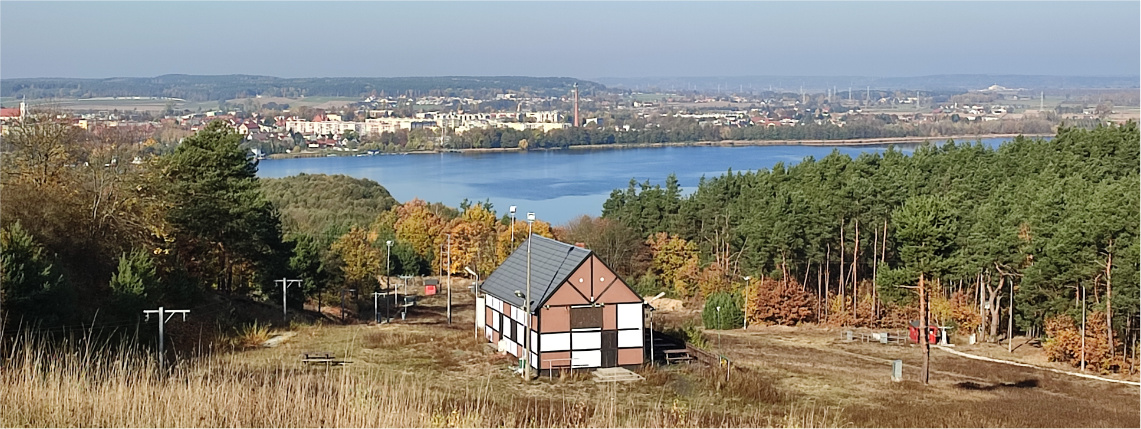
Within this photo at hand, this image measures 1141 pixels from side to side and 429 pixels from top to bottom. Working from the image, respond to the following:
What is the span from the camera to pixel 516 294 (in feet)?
52.2

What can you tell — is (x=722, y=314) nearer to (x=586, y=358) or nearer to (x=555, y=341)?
(x=586, y=358)

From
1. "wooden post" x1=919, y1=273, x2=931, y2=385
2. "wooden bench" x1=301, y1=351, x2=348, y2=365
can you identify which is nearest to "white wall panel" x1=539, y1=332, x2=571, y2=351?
"wooden bench" x1=301, y1=351, x2=348, y2=365

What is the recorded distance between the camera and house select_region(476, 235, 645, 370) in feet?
52.5

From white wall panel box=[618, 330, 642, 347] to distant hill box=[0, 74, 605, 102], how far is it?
72204 millimetres

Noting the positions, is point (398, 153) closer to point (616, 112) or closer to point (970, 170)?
point (616, 112)

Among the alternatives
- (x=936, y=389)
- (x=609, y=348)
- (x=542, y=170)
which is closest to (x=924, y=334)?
(x=936, y=389)

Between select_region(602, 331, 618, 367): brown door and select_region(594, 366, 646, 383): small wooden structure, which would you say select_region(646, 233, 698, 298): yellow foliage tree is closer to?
select_region(602, 331, 618, 367): brown door

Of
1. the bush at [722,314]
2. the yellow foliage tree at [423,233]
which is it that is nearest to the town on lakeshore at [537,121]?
the yellow foliage tree at [423,233]

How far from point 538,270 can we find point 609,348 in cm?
169

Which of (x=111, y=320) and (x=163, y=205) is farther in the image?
(x=163, y=205)

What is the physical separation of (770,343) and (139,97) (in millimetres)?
107277

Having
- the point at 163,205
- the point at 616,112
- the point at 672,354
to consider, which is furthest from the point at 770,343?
the point at 616,112

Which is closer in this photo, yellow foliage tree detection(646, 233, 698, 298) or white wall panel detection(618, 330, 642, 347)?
white wall panel detection(618, 330, 642, 347)

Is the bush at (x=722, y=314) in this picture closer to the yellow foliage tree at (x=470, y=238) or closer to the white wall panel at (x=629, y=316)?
the white wall panel at (x=629, y=316)
